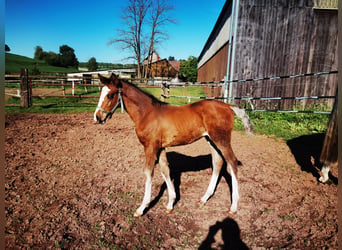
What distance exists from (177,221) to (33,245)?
190cm

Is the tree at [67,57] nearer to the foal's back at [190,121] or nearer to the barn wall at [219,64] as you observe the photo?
the barn wall at [219,64]

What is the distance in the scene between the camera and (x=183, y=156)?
5340 mm

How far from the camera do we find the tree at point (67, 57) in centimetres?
7250

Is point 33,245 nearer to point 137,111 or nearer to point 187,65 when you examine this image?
point 137,111

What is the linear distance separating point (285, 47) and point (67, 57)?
273ft

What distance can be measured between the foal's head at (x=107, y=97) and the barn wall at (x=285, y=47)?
8.37 meters

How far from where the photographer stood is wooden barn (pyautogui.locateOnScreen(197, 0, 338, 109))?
9.45 meters

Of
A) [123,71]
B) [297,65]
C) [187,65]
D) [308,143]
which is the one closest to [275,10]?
[297,65]

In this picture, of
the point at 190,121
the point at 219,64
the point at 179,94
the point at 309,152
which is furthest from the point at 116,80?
the point at 179,94

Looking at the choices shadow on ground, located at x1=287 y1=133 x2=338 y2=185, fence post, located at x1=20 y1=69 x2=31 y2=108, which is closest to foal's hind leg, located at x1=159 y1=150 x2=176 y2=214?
shadow on ground, located at x1=287 y1=133 x2=338 y2=185

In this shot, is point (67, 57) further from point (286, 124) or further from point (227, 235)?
point (227, 235)

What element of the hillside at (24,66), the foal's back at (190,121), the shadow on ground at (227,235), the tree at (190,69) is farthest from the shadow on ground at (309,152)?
the hillside at (24,66)

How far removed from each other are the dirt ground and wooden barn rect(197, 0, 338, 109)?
5.35m

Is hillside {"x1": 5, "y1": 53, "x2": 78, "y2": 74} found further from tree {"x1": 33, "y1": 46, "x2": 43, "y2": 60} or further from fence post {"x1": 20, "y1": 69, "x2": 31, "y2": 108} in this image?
fence post {"x1": 20, "y1": 69, "x2": 31, "y2": 108}
